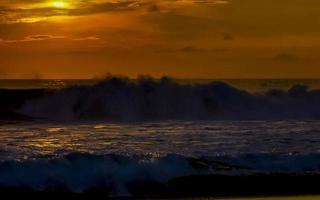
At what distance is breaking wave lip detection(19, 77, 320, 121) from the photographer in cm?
2923

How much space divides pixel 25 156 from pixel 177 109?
14.9 meters

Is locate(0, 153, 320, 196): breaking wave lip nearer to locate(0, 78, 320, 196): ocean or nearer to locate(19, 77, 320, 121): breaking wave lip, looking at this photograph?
locate(0, 78, 320, 196): ocean

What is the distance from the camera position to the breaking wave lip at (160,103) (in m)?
29.2

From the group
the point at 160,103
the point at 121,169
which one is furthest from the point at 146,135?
the point at 160,103

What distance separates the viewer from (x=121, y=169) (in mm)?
14883

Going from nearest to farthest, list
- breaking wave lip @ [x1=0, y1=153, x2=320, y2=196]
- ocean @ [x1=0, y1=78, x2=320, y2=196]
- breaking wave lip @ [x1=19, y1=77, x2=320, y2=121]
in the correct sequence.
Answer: breaking wave lip @ [x1=0, y1=153, x2=320, y2=196] → ocean @ [x1=0, y1=78, x2=320, y2=196] → breaking wave lip @ [x1=19, y1=77, x2=320, y2=121]

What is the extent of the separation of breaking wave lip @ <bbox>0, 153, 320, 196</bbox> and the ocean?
0.06 ft

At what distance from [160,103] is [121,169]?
15.3 m

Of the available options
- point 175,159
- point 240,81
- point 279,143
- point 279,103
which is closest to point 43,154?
point 175,159

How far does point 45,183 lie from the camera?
557 inches

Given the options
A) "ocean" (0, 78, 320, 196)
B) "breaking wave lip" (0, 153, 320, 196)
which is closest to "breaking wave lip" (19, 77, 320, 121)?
"ocean" (0, 78, 320, 196)

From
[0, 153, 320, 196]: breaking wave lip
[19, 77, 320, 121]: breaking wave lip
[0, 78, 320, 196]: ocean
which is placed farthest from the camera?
[19, 77, 320, 121]: breaking wave lip

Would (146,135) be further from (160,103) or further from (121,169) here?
(160,103)

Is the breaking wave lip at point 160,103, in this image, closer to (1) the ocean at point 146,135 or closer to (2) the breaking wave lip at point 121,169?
(1) the ocean at point 146,135
